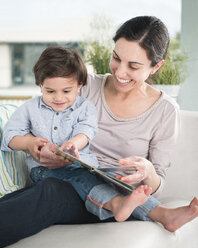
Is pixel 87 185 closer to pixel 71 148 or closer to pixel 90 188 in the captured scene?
pixel 90 188

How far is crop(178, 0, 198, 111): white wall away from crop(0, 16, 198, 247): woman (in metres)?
1.37

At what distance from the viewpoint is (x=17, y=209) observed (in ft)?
4.59

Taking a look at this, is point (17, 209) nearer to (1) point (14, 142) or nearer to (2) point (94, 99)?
(1) point (14, 142)

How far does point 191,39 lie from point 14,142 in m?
2.10

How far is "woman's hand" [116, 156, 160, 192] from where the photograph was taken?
1.41 metres

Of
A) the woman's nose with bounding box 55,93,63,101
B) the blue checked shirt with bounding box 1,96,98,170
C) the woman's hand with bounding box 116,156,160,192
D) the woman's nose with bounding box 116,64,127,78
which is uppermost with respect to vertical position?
the woman's nose with bounding box 116,64,127,78

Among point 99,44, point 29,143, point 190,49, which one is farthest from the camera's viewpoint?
point 190,49

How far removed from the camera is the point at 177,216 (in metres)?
1.49

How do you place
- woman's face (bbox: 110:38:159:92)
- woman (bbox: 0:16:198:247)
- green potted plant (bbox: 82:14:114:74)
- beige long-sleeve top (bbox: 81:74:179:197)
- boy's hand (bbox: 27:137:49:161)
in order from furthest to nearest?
green potted plant (bbox: 82:14:114:74)
beige long-sleeve top (bbox: 81:74:179:197)
woman's face (bbox: 110:38:159:92)
boy's hand (bbox: 27:137:49:161)
woman (bbox: 0:16:198:247)

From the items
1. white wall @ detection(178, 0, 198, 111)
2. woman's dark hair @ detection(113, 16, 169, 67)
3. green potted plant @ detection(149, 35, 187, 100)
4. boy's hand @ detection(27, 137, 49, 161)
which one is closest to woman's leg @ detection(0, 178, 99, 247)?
boy's hand @ detection(27, 137, 49, 161)

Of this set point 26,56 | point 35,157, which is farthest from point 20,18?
point 35,157

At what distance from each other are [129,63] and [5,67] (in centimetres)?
386

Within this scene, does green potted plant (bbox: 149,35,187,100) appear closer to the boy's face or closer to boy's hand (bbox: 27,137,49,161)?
the boy's face

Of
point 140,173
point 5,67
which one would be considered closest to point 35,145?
point 140,173
